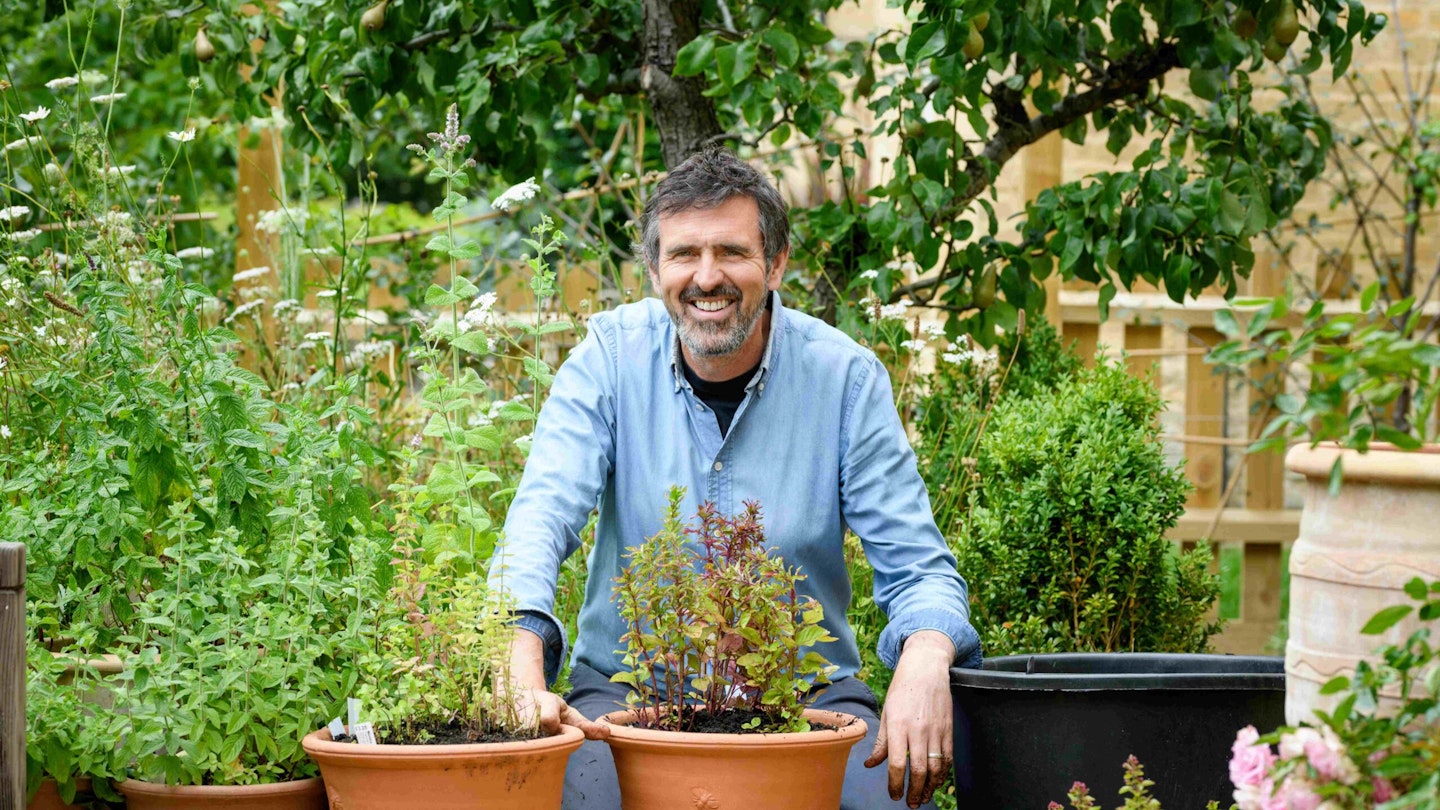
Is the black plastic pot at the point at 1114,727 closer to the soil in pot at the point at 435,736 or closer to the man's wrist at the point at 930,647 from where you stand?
the man's wrist at the point at 930,647

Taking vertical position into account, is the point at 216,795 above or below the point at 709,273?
below

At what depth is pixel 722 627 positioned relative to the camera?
1.87 meters

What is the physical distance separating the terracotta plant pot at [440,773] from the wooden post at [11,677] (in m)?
0.34

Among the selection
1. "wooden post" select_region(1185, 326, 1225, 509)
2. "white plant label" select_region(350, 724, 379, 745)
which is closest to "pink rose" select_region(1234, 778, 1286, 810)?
"white plant label" select_region(350, 724, 379, 745)

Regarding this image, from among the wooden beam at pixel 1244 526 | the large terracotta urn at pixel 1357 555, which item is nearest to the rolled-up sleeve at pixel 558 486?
the large terracotta urn at pixel 1357 555

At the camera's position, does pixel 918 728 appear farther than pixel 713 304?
No

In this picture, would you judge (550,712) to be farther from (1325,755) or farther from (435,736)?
(1325,755)

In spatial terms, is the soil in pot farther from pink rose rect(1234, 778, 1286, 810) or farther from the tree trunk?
the tree trunk

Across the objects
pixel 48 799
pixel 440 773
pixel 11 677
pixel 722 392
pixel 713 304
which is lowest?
pixel 48 799

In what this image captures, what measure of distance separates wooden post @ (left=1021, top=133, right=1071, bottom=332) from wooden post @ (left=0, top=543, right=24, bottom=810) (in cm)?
295

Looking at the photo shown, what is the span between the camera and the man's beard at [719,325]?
7.47 feet

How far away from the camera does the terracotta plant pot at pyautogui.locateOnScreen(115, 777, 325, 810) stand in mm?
1857

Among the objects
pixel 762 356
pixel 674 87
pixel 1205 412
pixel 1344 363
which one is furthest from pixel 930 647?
pixel 1205 412

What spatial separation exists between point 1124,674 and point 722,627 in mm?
554
